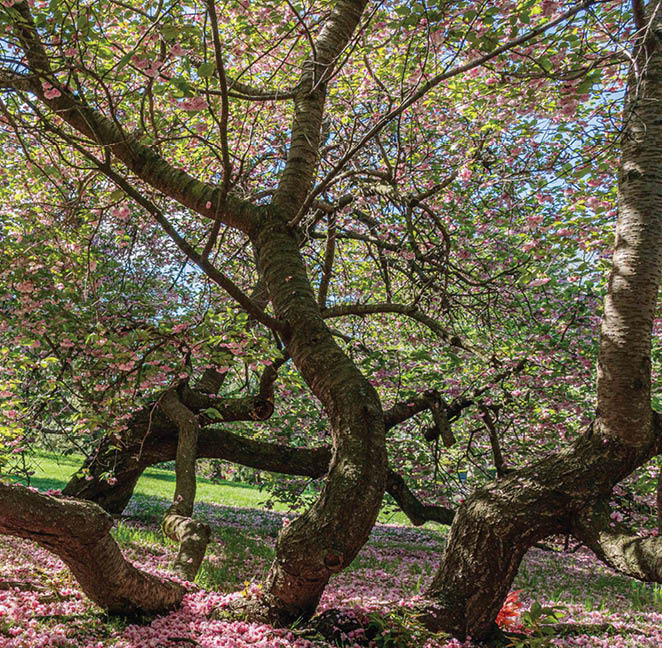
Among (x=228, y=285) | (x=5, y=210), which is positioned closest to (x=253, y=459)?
(x=228, y=285)

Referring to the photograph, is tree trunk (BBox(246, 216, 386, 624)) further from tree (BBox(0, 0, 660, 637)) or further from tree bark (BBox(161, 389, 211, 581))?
tree bark (BBox(161, 389, 211, 581))

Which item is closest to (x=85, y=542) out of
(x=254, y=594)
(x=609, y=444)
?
(x=254, y=594)

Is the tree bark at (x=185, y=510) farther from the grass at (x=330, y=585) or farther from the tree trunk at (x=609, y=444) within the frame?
the tree trunk at (x=609, y=444)

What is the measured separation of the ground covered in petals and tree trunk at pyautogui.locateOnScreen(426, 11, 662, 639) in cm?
30

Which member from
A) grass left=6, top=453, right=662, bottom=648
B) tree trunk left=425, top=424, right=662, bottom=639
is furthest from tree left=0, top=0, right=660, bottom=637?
grass left=6, top=453, right=662, bottom=648

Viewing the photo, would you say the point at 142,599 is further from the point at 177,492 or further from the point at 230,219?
the point at 230,219

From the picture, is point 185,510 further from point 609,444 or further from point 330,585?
point 609,444

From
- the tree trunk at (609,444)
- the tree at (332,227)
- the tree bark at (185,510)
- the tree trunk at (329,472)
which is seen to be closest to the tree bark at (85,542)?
the tree at (332,227)

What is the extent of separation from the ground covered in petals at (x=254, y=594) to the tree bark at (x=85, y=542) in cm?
16

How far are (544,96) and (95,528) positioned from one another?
5468 millimetres

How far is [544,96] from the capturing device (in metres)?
5.20

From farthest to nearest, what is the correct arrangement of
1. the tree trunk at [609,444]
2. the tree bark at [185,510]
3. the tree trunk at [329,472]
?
the tree bark at [185,510]
the tree trunk at [609,444]
the tree trunk at [329,472]

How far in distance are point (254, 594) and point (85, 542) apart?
4.38ft

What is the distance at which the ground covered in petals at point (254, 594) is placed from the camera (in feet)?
10.1
